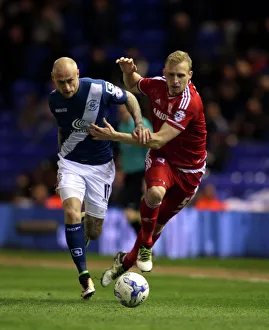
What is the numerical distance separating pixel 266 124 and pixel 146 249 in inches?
363

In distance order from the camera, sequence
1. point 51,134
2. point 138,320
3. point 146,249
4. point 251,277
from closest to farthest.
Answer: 1. point 138,320
2. point 146,249
3. point 251,277
4. point 51,134

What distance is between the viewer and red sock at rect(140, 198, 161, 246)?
1031 cm

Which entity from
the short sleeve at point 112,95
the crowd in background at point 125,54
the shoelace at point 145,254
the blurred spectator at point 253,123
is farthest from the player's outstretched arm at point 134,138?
the blurred spectator at point 253,123

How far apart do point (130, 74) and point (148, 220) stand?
165 centimetres

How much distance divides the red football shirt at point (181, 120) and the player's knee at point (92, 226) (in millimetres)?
1054

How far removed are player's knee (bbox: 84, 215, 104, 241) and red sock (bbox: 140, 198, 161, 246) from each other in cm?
66

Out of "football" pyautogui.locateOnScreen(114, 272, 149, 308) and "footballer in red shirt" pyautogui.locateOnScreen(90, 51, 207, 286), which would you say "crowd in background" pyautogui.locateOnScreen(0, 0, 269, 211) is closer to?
"footballer in red shirt" pyautogui.locateOnScreen(90, 51, 207, 286)

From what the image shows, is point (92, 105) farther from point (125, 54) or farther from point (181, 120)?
point (125, 54)

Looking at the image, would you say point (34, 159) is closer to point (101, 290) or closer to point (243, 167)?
point (243, 167)

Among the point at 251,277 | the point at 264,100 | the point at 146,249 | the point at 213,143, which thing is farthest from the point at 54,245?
the point at 146,249

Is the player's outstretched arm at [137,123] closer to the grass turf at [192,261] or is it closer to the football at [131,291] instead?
the football at [131,291]

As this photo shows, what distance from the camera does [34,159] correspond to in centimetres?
2261

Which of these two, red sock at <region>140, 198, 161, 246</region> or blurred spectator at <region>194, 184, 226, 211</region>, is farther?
blurred spectator at <region>194, 184, 226, 211</region>

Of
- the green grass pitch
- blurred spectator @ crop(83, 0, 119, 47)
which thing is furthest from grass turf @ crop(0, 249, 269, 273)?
blurred spectator @ crop(83, 0, 119, 47)
